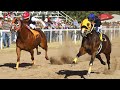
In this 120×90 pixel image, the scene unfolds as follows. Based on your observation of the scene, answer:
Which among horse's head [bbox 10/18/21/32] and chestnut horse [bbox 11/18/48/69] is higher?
horse's head [bbox 10/18/21/32]

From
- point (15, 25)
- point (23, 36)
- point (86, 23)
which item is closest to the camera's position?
point (86, 23)

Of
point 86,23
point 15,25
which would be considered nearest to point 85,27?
point 86,23

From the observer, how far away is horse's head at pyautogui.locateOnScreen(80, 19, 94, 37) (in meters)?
9.38

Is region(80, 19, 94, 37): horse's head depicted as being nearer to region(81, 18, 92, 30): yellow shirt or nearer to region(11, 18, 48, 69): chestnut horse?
region(81, 18, 92, 30): yellow shirt

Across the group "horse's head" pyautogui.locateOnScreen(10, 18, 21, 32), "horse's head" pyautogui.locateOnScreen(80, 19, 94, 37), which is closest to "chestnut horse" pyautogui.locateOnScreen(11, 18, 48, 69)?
"horse's head" pyautogui.locateOnScreen(10, 18, 21, 32)

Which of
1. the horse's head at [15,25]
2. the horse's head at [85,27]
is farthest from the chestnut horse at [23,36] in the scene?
the horse's head at [85,27]

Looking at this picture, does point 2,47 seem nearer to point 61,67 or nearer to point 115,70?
point 61,67

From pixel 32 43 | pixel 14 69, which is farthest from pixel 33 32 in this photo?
pixel 14 69

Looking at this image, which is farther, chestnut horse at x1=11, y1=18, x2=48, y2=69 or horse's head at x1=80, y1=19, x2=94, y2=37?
chestnut horse at x1=11, y1=18, x2=48, y2=69

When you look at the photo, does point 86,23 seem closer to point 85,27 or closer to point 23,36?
point 85,27

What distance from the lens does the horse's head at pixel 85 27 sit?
938 centimetres

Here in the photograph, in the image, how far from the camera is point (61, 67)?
12.0 metres

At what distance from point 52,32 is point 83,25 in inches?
500

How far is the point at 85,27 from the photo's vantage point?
9.44 meters
